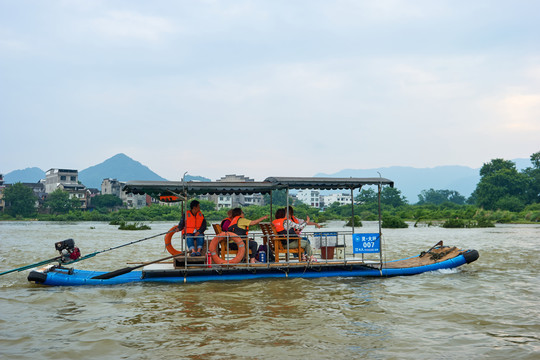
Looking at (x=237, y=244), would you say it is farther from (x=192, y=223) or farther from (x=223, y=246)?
(x=192, y=223)

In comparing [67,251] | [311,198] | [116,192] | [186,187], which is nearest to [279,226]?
[186,187]

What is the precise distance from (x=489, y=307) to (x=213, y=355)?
6046mm

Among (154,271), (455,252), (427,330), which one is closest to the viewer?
(427,330)

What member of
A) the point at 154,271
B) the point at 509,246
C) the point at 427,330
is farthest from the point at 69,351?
the point at 509,246

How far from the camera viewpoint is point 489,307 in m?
9.48

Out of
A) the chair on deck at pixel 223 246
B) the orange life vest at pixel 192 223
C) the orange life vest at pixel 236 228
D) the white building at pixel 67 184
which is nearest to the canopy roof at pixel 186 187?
the orange life vest at pixel 192 223

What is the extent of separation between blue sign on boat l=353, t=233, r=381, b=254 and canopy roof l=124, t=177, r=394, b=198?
1.29 m

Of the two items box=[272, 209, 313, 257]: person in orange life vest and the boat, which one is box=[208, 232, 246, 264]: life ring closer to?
the boat

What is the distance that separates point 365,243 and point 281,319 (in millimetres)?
3724

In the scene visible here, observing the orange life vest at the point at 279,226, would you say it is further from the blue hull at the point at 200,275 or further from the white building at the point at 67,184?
the white building at the point at 67,184

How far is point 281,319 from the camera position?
27.6ft

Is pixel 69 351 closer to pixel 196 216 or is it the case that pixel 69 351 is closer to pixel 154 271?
pixel 154 271

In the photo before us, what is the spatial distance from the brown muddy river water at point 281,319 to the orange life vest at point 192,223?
1.30m

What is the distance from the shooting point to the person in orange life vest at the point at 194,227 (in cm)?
1100
